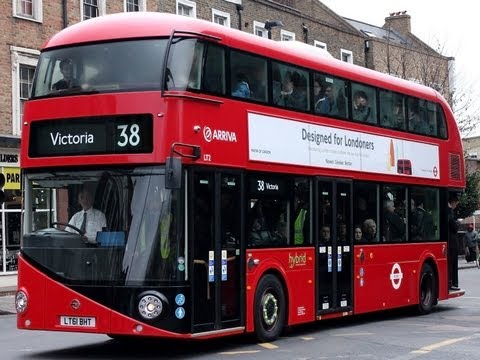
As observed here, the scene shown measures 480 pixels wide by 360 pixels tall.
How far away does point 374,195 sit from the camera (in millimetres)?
15031

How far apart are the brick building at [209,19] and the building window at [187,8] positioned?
0.12ft

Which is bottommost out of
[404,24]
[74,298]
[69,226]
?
[74,298]

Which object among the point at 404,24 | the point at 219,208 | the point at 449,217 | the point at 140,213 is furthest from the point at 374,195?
the point at 404,24

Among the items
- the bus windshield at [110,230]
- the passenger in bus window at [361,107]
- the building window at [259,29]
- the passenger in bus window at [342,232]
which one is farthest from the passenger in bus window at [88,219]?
the building window at [259,29]

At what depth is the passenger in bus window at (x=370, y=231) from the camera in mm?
14734

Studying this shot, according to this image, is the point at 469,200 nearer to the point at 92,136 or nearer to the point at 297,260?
the point at 297,260

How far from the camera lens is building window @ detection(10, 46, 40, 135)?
25125mm

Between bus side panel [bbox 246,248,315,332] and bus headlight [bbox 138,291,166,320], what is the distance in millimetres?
1819

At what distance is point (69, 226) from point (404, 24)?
144ft

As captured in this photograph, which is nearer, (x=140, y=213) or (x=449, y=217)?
(x=140, y=213)

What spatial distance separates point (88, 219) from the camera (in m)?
10.4

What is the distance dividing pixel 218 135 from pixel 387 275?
5.57 meters

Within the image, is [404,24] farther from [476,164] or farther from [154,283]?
[154,283]

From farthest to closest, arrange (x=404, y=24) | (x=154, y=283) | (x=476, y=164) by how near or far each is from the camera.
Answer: (x=476, y=164), (x=404, y=24), (x=154, y=283)
